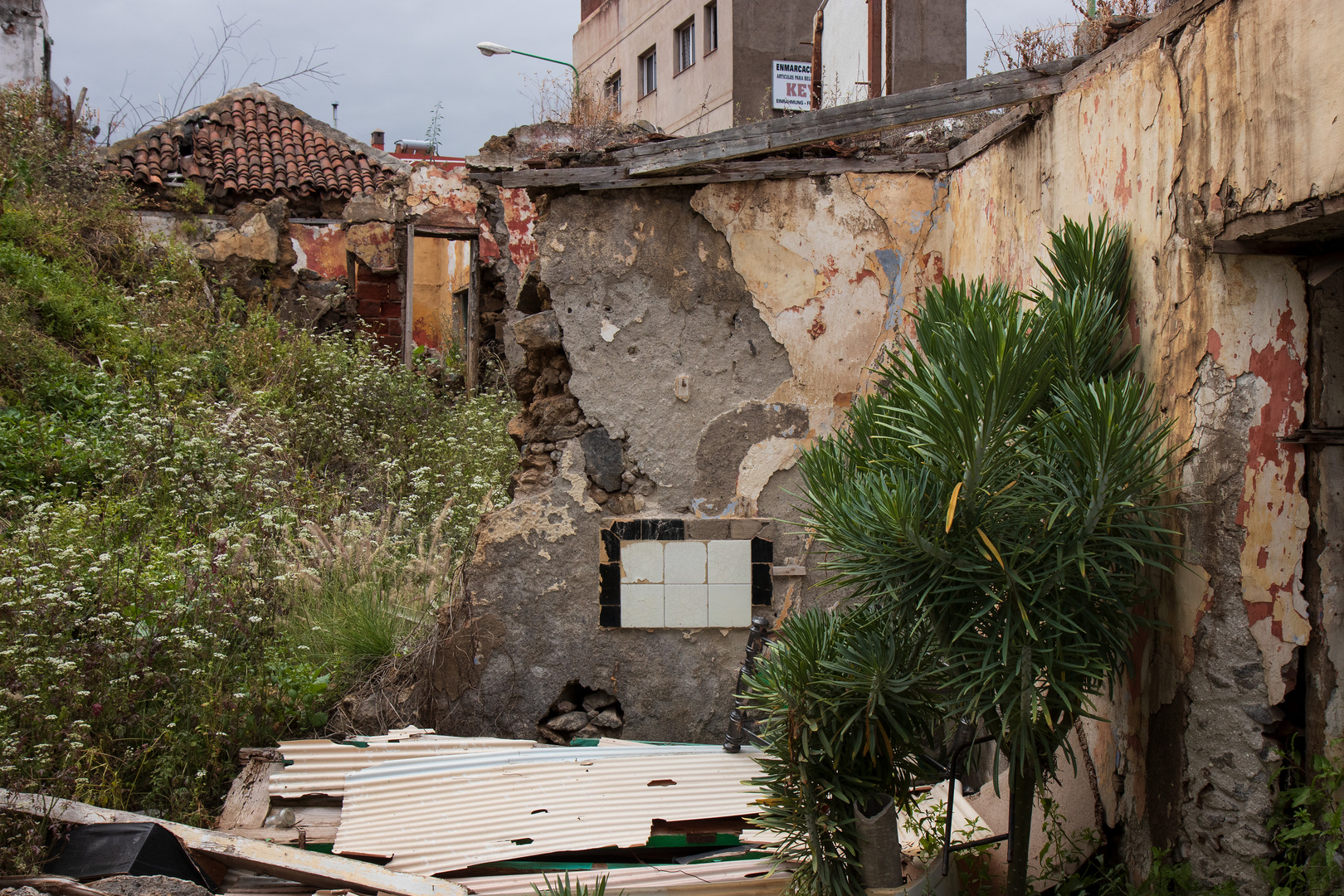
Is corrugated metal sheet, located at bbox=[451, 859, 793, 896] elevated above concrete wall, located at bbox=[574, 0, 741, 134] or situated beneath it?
situated beneath

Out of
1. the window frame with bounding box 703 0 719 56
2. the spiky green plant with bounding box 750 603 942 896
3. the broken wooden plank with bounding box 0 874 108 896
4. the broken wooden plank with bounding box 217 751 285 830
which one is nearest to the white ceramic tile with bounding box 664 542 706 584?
the spiky green plant with bounding box 750 603 942 896

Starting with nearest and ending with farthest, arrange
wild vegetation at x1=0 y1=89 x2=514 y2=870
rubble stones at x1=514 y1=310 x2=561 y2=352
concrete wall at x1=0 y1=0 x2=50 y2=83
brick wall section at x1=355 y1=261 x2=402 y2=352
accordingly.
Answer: wild vegetation at x1=0 y1=89 x2=514 y2=870 < rubble stones at x1=514 y1=310 x2=561 y2=352 < brick wall section at x1=355 y1=261 x2=402 y2=352 < concrete wall at x1=0 y1=0 x2=50 y2=83

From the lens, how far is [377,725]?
469 cm

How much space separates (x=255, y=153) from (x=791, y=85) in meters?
7.20

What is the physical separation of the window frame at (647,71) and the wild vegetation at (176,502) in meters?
12.5

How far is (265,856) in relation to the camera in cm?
345

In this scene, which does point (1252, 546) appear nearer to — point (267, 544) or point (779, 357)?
point (779, 357)

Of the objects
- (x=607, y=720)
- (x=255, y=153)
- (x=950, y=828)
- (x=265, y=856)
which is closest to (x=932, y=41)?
(x=255, y=153)

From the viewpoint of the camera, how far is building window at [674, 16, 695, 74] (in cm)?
1945

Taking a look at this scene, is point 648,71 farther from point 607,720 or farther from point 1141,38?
point 1141,38

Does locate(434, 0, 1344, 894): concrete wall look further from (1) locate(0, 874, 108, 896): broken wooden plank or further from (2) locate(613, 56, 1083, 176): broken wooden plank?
(1) locate(0, 874, 108, 896): broken wooden plank

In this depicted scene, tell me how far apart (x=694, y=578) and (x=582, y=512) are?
0.62 metres

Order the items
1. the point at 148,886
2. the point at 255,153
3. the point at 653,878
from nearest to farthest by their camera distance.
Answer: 1. the point at 148,886
2. the point at 653,878
3. the point at 255,153

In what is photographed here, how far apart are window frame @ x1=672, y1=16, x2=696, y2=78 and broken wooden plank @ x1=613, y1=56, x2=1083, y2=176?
1606cm
